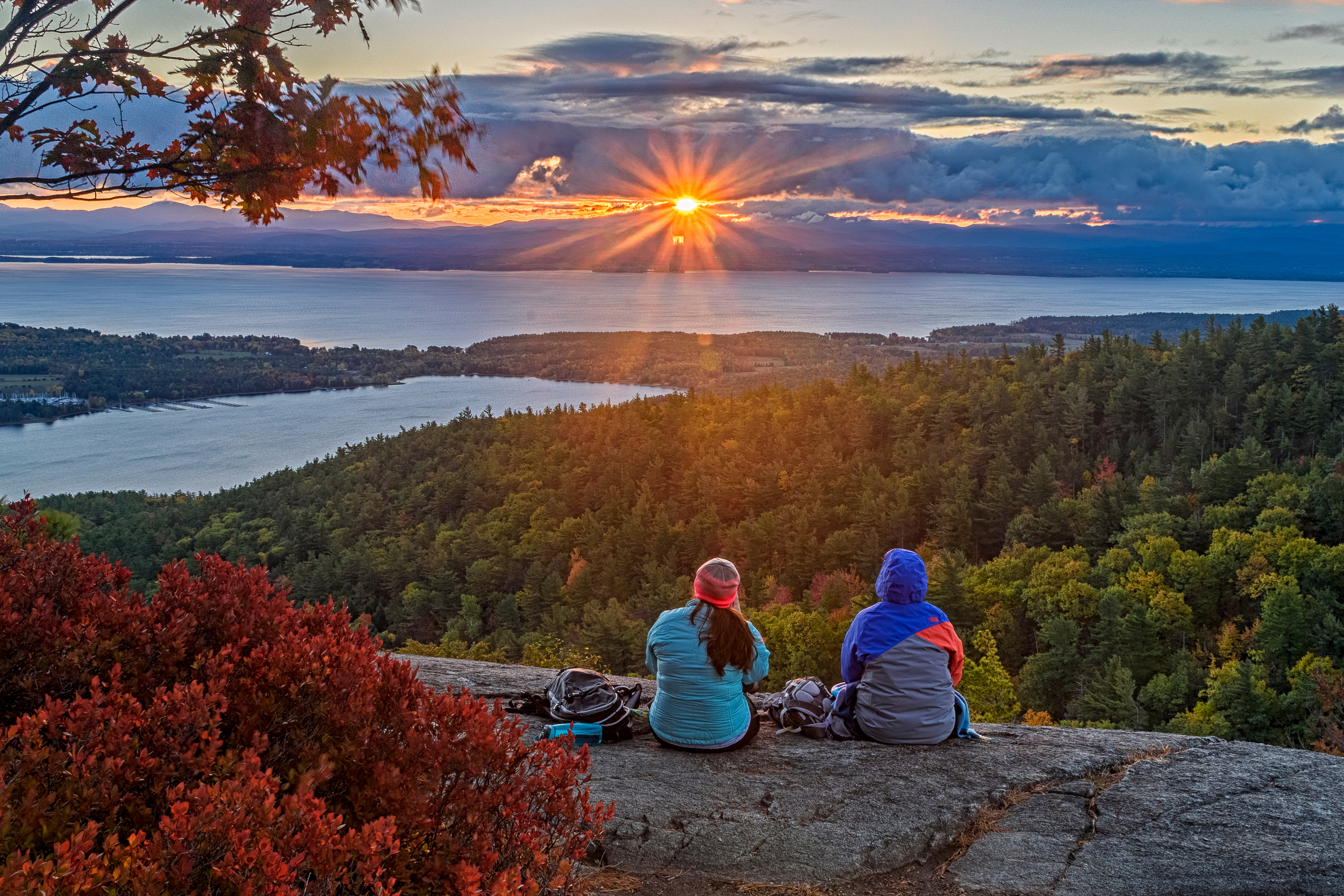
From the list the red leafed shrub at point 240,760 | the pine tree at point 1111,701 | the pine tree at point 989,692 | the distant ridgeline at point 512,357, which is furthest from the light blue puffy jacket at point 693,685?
the distant ridgeline at point 512,357

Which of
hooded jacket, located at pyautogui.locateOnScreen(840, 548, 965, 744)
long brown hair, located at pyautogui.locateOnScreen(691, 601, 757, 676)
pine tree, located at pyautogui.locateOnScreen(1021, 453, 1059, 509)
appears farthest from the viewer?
pine tree, located at pyautogui.locateOnScreen(1021, 453, 1059, 509)

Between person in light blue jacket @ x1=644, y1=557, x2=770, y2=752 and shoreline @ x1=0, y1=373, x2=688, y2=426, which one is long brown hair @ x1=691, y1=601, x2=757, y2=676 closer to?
person in light blue jacket @ x1=644, y1=557, x2=770, y2=752

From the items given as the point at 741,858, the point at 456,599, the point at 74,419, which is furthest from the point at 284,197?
the point at 74,419

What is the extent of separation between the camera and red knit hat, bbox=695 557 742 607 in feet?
20.0

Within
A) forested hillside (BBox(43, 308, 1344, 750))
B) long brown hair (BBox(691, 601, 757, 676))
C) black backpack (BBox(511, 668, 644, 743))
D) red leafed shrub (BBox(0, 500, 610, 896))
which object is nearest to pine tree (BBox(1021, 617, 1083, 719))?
forested hillside (BBox(43, 308, 1344, 750))

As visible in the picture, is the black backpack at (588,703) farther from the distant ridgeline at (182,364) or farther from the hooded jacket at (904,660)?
the distant ridgeline at (182,364)

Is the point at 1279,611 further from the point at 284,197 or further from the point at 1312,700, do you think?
the point at 284,197

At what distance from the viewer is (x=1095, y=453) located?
72.4 m

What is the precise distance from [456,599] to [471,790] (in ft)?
195

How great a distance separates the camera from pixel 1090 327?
164375mm

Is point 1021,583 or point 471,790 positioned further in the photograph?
point 1021,583

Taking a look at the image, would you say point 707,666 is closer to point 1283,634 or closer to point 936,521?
point 1283,634

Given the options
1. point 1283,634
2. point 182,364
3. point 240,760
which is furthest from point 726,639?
point 182,364

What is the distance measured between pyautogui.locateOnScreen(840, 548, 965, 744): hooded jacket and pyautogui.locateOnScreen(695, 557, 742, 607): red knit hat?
96 centimetres
